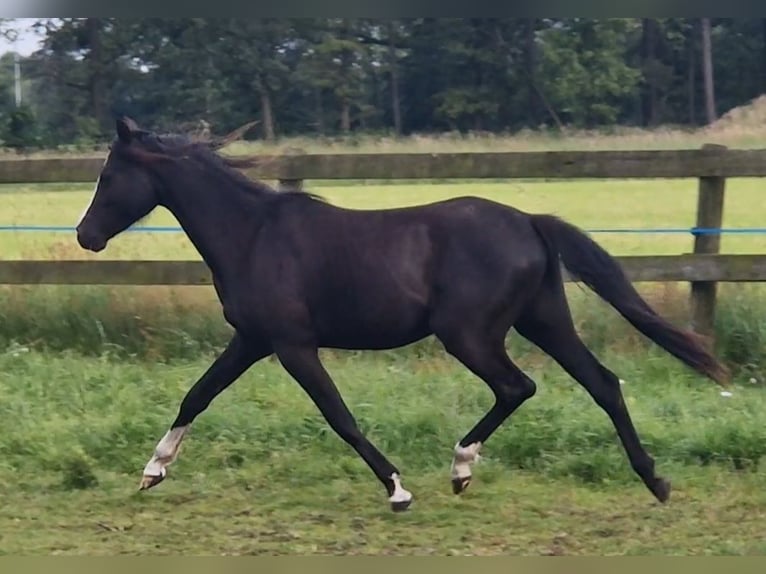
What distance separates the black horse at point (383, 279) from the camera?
3.66 m

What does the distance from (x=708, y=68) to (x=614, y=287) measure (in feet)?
3.69

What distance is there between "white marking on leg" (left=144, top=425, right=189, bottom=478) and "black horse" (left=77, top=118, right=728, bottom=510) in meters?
0.25

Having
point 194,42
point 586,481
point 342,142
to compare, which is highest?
point 194,42

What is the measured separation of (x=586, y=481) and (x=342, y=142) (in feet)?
5.70

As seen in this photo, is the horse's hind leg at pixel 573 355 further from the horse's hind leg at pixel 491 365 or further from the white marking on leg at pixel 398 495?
the white marking on leg at pixel 398 495

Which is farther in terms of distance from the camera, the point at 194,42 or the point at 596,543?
the point at 194,42

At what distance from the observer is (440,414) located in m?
4.34

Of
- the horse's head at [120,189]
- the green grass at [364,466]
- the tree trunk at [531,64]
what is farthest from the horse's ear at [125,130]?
the tree trunk at [531,64]

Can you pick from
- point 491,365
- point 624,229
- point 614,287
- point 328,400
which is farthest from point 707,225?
point 328,400

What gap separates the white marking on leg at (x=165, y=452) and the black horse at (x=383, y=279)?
0.25 m

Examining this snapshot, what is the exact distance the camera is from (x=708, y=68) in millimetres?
4184

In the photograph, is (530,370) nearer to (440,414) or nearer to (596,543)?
(440,414)

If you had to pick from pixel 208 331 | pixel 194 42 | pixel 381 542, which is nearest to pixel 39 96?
pixel 194 42

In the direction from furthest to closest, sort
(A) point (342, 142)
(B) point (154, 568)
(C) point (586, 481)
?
(A) point (342, 142) → (C) point (586, 481) → (B) point (154, 568)
